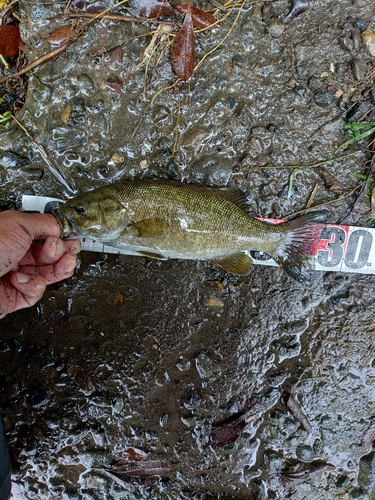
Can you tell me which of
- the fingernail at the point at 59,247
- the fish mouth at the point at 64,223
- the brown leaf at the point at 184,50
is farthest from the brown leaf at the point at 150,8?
the fingernail at the point at 59,247

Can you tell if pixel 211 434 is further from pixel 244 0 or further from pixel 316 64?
pixel 244 0

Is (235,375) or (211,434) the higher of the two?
(235,375)

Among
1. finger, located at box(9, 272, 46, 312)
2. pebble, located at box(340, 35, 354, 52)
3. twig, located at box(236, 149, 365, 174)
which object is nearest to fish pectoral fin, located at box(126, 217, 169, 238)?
finger, located at box(9, 272, 46, 312)

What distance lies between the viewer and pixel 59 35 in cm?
348

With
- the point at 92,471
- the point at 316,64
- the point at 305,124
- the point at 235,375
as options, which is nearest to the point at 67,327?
the point at 92,471

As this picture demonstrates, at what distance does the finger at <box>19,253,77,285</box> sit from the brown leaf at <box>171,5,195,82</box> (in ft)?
6.46

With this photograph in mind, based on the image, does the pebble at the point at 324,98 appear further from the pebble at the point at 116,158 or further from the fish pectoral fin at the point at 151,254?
the fish pectoral fin at the point at 151,254

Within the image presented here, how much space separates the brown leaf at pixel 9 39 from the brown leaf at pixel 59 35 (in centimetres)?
35

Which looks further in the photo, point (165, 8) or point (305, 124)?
point (305, 124)

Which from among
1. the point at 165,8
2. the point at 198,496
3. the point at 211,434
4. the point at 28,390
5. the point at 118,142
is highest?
the point at 165,8

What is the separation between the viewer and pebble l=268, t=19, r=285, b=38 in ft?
11.7

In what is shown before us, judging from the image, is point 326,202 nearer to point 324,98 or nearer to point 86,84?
point 324,98

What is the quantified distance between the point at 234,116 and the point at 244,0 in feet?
3.45

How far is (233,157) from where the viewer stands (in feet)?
12.0
